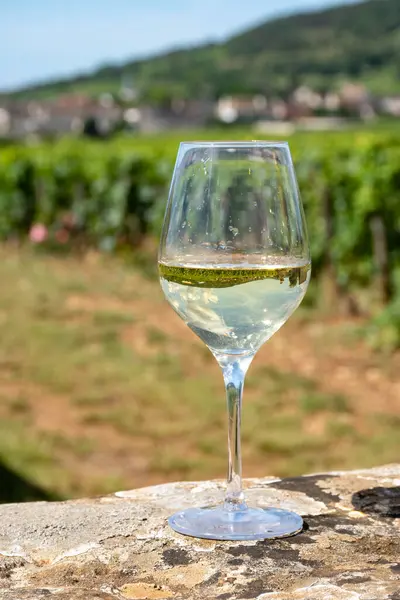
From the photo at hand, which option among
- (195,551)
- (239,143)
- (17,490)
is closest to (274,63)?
(17,490)

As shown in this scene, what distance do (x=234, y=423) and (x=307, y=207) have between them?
11557 mm

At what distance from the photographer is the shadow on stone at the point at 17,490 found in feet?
20.1

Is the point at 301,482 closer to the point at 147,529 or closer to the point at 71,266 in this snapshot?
the point at 147,529

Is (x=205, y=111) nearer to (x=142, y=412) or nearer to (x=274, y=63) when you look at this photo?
(x=274, y=63)

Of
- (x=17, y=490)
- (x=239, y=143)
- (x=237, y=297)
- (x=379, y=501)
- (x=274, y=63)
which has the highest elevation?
(x=274, y=63)

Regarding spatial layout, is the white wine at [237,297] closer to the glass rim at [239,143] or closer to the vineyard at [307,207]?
the glass rim at [239,143]

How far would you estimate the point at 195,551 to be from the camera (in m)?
1.48

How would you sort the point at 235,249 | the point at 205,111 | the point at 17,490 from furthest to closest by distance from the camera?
the point at 205,111 < the point at 17,490 < the point at 235,249

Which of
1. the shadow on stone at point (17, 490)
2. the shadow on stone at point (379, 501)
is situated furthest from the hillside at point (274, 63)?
the shadow on stone at point (379, 501)

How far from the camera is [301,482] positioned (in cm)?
187

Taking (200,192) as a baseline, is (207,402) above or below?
below

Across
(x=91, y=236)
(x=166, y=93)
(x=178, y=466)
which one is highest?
(x=166, y=93)

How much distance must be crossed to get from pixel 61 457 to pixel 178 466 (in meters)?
0.91

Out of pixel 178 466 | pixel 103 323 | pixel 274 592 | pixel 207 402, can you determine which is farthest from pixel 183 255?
pixel 103 323
